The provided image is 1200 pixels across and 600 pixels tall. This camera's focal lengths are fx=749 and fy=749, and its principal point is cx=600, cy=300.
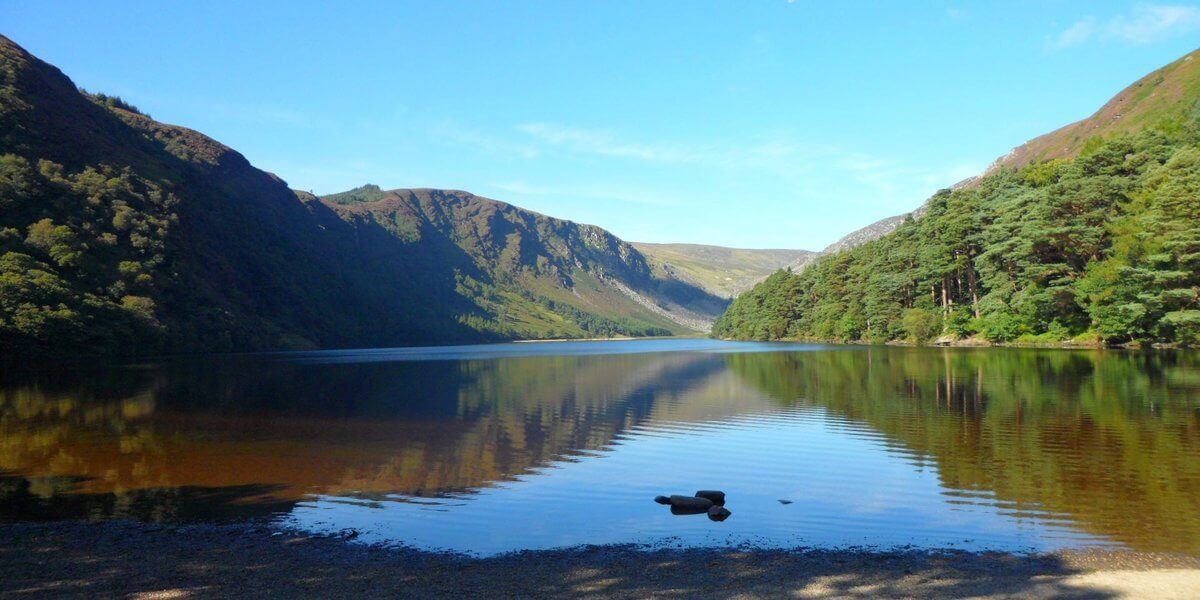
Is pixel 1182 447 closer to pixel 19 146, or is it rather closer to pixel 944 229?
pixel 944 229

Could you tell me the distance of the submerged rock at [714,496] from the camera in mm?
16984

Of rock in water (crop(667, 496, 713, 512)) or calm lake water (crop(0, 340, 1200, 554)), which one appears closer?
calm lake water (crop(0, 340, 1200, 554))

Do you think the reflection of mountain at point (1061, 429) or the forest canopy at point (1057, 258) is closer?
the reflection of mountain at point (1061, 429)

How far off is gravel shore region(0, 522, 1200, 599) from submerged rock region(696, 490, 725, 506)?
3.83 meters

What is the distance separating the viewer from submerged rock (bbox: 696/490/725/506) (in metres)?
17.0

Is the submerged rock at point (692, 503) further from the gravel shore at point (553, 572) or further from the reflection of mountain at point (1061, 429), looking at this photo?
the reflection of mountain at point (1061, 429)

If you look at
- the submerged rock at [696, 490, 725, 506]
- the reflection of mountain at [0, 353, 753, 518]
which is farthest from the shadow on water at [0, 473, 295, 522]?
the submerged rock at [696, 490, 725, 506]

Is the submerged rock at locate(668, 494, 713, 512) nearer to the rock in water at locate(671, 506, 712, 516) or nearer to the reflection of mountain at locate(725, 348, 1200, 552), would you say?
the rock in water at locate(671, 506, 712, 516)

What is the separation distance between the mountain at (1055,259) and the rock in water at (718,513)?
2374 inches

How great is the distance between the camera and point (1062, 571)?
1136 cm

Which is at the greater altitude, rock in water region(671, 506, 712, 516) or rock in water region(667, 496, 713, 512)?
rock in water region(667, 496, 713, 512)

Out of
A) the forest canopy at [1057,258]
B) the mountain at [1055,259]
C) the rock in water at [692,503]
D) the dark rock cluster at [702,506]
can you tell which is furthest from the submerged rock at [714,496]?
the mountain at [1055,259]

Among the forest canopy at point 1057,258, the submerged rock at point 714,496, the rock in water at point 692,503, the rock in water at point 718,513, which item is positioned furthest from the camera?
the forest canopy at point 1057,258

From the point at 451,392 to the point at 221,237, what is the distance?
16257cm
